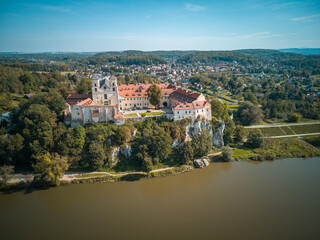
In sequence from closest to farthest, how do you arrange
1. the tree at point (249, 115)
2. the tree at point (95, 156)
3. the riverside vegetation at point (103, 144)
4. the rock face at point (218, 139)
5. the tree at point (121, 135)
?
the riverside vegetation at point (103, 144) → the tree at point (95, 156) → the tree at point (121, 135) → the rock face at point (218, 139) → the tree at point (249, 115)

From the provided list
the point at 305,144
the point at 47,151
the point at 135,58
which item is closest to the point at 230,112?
the point at 305,144

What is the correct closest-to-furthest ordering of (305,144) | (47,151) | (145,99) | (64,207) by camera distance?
(64,207), (47,151), (305,144), (145,99)

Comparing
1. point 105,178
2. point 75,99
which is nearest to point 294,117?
point 105,178

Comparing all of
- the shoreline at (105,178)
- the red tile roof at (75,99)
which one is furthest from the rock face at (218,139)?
the red tile roof at (75,99)

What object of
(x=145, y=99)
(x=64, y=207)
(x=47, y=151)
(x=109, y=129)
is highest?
(x=145, y=99)

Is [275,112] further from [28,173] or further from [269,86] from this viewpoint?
[28,173]

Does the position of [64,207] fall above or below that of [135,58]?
below

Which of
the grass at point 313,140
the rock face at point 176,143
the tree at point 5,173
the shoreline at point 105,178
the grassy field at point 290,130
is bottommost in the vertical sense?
the shoreline at point 105,178

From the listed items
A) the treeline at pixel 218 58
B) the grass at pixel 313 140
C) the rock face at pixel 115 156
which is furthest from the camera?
the treeline at pixel 218 58

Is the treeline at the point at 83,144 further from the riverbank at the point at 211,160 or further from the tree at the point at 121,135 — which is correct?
the riverbank at the point at 211,160
